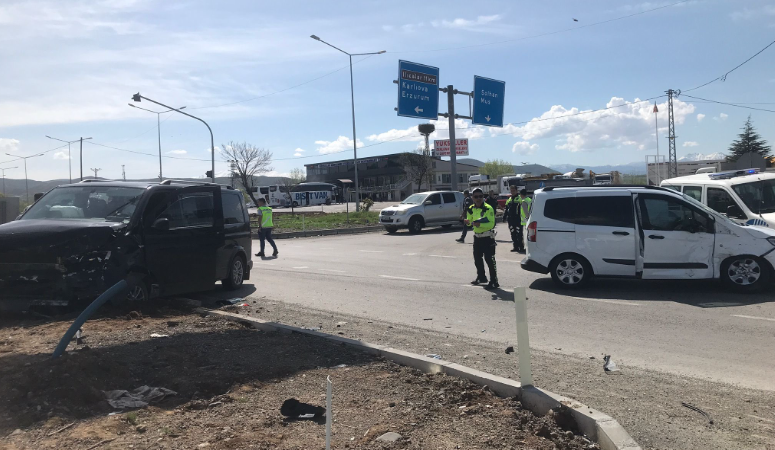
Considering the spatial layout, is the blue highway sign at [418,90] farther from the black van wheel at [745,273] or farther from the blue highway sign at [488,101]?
the black van wheel at [745,273]

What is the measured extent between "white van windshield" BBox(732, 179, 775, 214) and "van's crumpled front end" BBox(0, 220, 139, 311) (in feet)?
36.8

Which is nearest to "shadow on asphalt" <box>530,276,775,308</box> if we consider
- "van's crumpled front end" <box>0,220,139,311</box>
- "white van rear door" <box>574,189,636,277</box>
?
"white van rear door" <box>574,189,636,277</box>

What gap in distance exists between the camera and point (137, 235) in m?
8.35

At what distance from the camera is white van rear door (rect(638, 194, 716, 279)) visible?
10078 millimetres

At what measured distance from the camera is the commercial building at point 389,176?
9575cm

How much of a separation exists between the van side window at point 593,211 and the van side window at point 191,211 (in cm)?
588

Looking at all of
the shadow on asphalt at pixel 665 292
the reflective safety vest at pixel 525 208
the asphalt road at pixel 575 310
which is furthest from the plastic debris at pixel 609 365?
the reflective safety vest at pixel 525 208

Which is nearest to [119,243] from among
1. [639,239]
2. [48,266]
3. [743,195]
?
[48,266]

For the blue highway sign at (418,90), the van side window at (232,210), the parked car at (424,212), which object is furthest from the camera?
the parked car at (424,212)

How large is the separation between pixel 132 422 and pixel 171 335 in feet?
9.66

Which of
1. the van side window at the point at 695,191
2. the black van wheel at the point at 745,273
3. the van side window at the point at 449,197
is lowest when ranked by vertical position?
the black van wheel at the point at 745,273

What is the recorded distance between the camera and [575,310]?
9.16m

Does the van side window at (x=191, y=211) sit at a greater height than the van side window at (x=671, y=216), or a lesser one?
greater

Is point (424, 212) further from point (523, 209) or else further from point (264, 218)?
point (523, 209)
